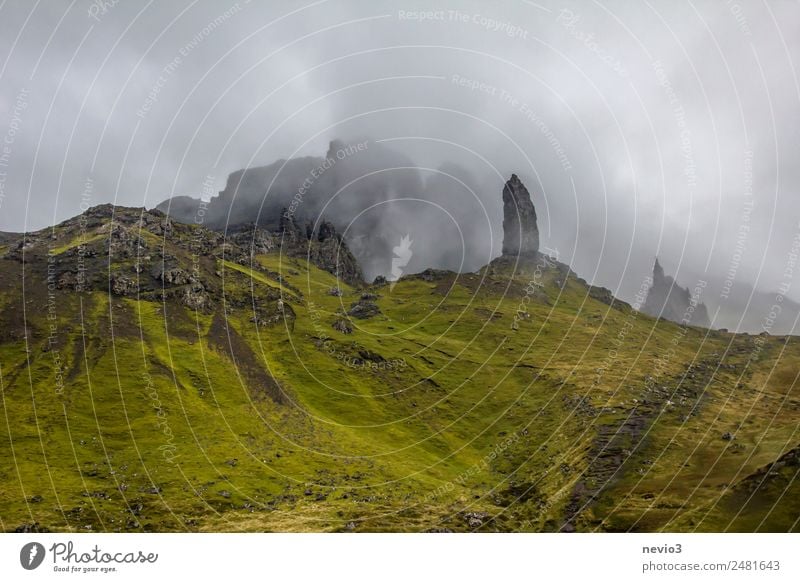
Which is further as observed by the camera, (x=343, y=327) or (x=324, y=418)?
(x=343, y=327)

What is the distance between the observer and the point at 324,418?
12938 cm

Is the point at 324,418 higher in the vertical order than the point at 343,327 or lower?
lower

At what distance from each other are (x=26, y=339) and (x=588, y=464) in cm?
13632

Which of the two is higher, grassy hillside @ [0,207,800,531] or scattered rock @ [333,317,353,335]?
scattered rock @ [333,317,353,335]

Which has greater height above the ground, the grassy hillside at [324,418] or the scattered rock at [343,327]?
the scattered rock at [343,327]

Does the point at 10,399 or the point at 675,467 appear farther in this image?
the point at 10,399

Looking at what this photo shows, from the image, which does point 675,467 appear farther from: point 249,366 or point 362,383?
point 249,366

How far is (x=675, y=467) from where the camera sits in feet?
281

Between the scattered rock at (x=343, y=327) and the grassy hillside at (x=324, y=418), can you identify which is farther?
the scattered rock at (x=343, y=327)

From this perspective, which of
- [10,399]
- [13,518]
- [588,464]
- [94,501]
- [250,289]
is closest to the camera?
[13,518]

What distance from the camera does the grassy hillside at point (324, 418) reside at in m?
77.2

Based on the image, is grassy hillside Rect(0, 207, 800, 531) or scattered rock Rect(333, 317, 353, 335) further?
scattered rock Rect(333, 317, 353, 335)

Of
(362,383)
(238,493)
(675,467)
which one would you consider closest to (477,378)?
(362,383)

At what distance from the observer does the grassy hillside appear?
77188mm
